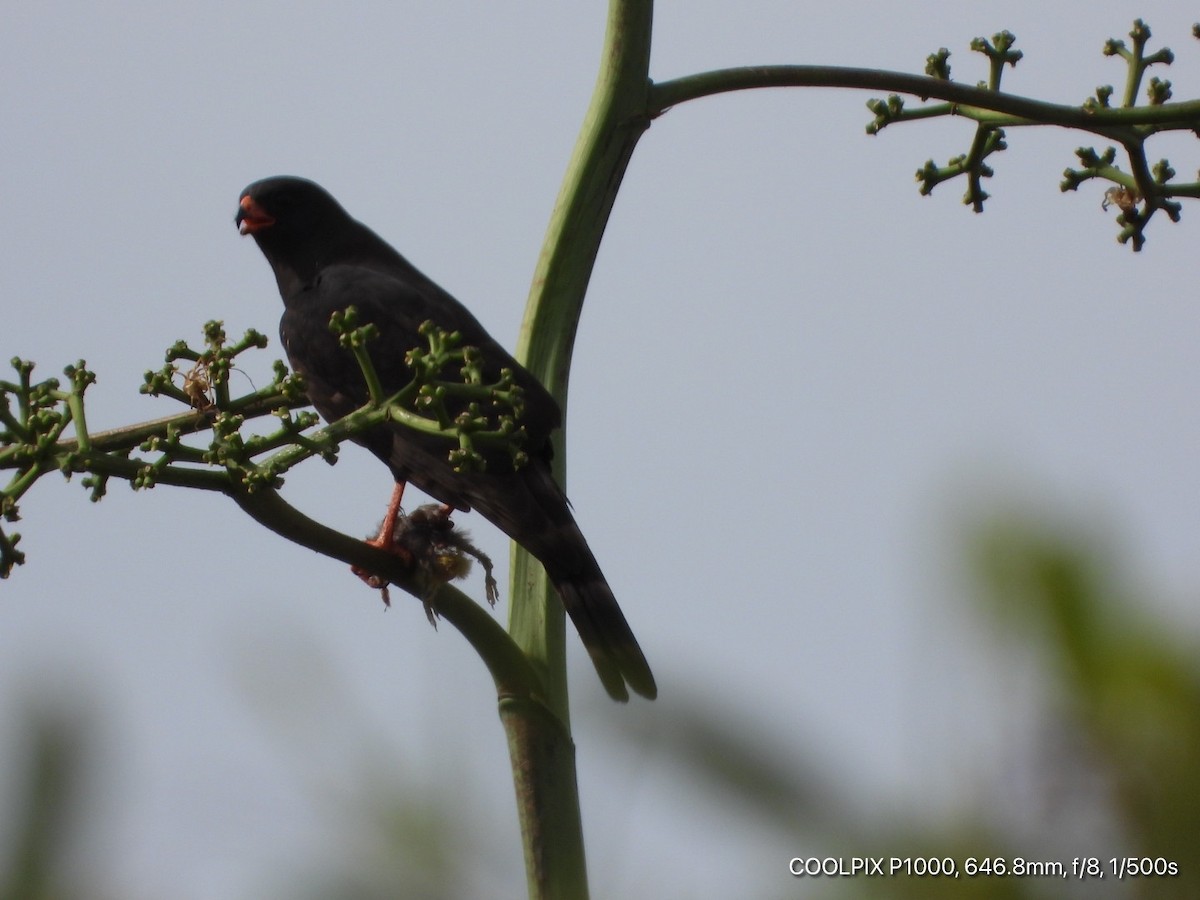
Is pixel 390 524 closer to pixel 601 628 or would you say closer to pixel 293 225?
pixel 601 628

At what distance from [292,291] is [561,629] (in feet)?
10.8

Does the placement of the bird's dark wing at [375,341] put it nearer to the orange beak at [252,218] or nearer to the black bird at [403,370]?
the black bird at [403,370]

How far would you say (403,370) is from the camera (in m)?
4.38

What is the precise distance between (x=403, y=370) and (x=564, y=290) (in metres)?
1.37

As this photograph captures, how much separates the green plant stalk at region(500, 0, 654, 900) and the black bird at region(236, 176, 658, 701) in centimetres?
10

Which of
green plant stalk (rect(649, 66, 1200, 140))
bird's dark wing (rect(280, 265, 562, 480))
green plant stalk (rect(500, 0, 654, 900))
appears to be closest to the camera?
green plant stalk (rect(500, 0, 654, 900))

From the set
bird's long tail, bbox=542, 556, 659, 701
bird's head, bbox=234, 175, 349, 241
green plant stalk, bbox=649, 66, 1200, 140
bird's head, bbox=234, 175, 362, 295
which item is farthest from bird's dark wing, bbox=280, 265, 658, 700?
green plant stalk, bbox=649, 66, 1200, 140

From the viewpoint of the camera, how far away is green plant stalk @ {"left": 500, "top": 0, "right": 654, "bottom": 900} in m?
2.69

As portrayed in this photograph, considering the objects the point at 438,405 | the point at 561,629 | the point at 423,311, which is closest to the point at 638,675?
the point at 561,629

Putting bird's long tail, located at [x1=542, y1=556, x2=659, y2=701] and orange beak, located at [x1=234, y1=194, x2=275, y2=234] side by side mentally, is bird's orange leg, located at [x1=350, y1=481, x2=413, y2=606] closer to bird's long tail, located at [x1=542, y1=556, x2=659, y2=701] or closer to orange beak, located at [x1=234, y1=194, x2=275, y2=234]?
bird's long tail, located at [x1=542, y1=556, x2=659, y2=701]

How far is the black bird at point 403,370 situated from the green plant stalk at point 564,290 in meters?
0.10

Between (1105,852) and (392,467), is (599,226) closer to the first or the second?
(392,467)

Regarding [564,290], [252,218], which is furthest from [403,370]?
[252,218]

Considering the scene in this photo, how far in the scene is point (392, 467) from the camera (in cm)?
441
